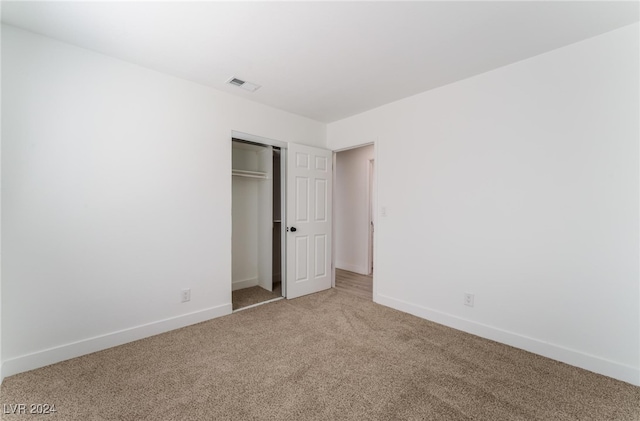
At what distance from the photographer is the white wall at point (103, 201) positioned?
1970 millimetres

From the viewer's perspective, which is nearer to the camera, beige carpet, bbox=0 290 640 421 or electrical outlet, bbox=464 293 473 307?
beige carpet, bbox=0 290 640 421

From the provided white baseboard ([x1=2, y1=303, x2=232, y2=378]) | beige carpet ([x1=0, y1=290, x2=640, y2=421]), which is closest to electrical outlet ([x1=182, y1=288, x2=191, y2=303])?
white baseboard ([x1=2, y1=303, x2=232, y2=378])

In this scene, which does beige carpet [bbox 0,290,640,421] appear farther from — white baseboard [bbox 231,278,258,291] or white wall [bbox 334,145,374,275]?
white wall [bbox 334,145,374,275]

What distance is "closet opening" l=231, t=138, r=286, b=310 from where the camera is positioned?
386 cm

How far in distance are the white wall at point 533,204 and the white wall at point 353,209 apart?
1.73 meters

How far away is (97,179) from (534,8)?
346 cm

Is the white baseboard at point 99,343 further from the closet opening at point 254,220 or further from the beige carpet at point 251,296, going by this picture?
the closet opening at point 254,220

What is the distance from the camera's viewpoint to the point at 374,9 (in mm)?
1758

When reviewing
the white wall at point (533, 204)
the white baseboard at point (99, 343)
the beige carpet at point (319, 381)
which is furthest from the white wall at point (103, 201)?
the white wall at point (533, 204)

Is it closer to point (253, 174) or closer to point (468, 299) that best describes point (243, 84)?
point (253, 174)

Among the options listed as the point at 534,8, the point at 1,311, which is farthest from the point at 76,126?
the point at 534,8

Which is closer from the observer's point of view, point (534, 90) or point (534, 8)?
point (534, 8)

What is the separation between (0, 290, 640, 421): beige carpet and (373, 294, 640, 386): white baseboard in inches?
3.1

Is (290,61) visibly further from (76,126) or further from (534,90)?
(534,90)
